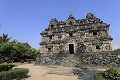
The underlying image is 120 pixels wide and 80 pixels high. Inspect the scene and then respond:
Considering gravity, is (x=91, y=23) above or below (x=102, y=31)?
above

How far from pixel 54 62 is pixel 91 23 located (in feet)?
42.1

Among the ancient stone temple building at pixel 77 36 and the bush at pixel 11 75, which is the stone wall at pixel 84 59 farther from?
the bush at pixel 11 75

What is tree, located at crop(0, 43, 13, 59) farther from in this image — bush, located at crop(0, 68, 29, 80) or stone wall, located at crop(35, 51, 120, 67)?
bush, located at crop(0, 68, 29, 80)

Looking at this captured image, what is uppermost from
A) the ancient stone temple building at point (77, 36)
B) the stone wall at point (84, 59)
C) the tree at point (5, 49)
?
the ancient stone temple building at point (77, 36)

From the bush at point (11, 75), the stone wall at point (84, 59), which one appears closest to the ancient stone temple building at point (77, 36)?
the stone wall at point (84, 59)

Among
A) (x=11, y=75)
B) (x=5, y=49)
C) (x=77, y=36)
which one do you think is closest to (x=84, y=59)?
(x=77, y=36)

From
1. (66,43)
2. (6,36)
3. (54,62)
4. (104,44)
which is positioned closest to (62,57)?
(54,62)

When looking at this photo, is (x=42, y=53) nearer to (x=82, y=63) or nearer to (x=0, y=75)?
(x=82, y=63)

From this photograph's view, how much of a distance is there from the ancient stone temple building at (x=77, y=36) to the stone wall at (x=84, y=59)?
1.07 meters

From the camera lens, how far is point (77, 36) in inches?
604

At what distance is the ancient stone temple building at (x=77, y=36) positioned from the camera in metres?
13.7

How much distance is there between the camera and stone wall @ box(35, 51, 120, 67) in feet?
38.4

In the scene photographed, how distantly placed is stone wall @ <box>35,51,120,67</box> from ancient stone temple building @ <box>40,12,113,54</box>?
1069 mm

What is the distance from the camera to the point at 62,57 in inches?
567
